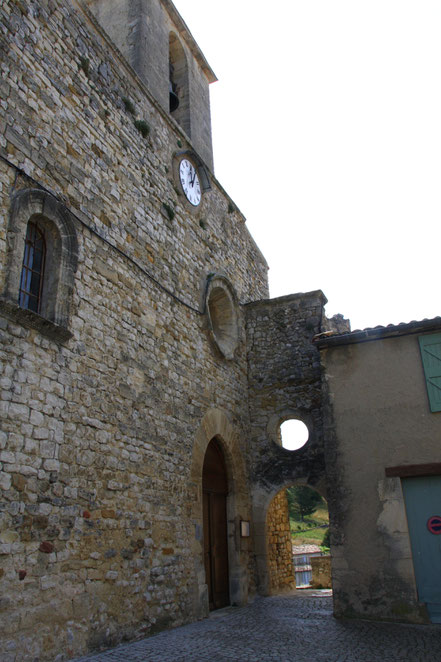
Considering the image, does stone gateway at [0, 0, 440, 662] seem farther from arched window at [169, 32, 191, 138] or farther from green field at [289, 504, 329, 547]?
green field at [289, 504, 329, 547]

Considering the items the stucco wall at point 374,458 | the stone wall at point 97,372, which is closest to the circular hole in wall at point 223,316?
the stone wall at point 97,372

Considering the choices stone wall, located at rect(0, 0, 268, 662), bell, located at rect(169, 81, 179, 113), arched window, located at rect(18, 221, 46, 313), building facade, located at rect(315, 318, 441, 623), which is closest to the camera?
stone wall, located at rect(0, 0, 268, 662)

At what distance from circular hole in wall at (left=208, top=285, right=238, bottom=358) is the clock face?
1.82 m

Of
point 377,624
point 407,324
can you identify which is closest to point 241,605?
point 377,624

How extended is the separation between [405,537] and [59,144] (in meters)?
6.55

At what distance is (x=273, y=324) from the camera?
11125 mm

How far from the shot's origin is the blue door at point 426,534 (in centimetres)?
673

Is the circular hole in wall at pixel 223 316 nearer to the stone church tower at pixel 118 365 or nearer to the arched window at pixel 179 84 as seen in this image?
the stone church tower at pixel 118 365

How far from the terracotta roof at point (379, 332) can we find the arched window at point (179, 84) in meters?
5.62

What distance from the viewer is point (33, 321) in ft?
17.0

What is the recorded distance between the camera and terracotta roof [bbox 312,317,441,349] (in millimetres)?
7713

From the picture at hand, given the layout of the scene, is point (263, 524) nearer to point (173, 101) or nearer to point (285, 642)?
point (285, 642)

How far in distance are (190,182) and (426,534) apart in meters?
6.83

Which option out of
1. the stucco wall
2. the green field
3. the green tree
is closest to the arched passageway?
the stucco wall
